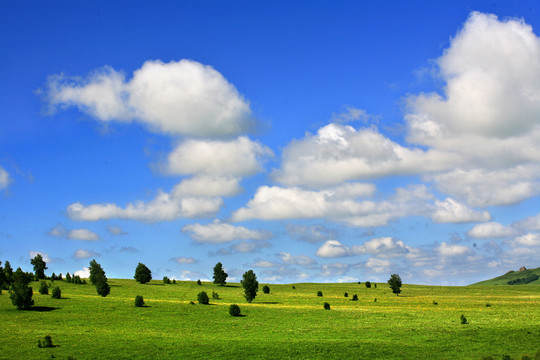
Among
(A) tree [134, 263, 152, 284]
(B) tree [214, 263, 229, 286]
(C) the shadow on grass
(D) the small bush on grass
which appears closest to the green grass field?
(C) the shadow on grass

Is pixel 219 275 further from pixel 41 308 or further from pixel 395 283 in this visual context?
pixel 41 308

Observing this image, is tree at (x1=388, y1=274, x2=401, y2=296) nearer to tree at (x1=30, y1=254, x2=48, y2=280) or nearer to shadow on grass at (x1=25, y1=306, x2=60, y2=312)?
shadow on grass at (x1=25, y1=306, x2=60, y2=312)

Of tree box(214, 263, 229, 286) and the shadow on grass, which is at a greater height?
tree box(214, 263, 229, 286)

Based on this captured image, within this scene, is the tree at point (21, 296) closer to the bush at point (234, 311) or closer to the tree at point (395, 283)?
the bush at point (234, 311)

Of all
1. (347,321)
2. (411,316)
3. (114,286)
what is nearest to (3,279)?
(114,286)

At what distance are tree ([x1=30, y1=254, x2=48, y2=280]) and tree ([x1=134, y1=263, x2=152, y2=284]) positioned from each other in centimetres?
2211

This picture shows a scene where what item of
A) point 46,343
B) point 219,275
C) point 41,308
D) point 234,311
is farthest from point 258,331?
point 219,275

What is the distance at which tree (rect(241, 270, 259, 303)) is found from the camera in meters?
85.6

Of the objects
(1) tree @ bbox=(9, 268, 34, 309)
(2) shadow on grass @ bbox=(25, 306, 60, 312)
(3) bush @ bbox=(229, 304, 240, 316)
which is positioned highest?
(1) tree @ bbox=(9, 268, 34, 309)

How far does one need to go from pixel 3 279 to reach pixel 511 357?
90066 mm

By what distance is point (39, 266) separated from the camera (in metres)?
111

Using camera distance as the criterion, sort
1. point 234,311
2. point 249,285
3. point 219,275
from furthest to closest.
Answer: point 219,275, point 249,285, point 234,311

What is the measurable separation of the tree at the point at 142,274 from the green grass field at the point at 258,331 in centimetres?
4068

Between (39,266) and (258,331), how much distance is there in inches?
3038
